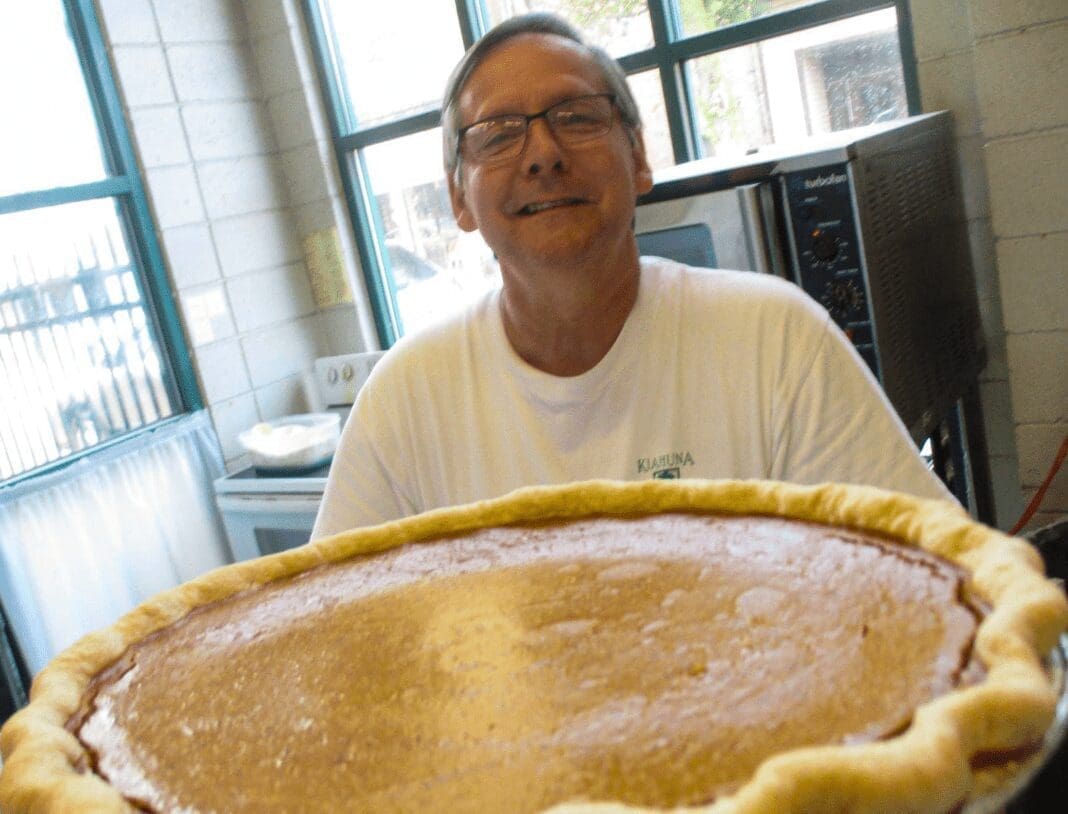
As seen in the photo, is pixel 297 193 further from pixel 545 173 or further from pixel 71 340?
pixel 545 173

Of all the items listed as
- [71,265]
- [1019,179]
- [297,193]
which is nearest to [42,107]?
[71,265]

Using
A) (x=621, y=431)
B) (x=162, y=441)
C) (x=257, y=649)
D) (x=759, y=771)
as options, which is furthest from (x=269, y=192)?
(x=759, y=771)

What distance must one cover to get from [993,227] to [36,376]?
8.58 feet

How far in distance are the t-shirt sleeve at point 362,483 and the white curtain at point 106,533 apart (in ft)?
5.87

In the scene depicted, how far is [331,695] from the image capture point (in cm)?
60

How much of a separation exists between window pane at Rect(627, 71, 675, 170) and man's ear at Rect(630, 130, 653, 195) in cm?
141

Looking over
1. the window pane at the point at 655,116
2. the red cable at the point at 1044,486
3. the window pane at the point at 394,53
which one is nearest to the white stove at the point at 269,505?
the window pane at the point at 394,53

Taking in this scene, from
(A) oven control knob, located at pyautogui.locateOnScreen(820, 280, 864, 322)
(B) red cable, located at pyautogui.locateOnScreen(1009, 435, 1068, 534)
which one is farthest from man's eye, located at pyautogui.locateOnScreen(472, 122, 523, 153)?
(B) red cable, located at pyautogui.locateOnScreen(1009, 435, 1068, 534)

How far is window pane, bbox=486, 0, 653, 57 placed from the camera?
9.37ft

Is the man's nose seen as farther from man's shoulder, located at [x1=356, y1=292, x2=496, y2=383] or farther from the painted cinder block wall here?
the painted cinder block wall

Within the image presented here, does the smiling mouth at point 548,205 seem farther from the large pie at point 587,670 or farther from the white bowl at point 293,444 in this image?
the white bowl at point 293,444

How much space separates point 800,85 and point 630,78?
0.52 meters

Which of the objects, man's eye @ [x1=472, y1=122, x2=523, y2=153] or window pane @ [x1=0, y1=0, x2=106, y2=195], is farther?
window pane @ [x1=0, y1=0, x2=106, y2=195]

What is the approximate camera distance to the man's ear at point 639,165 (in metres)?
1.46
